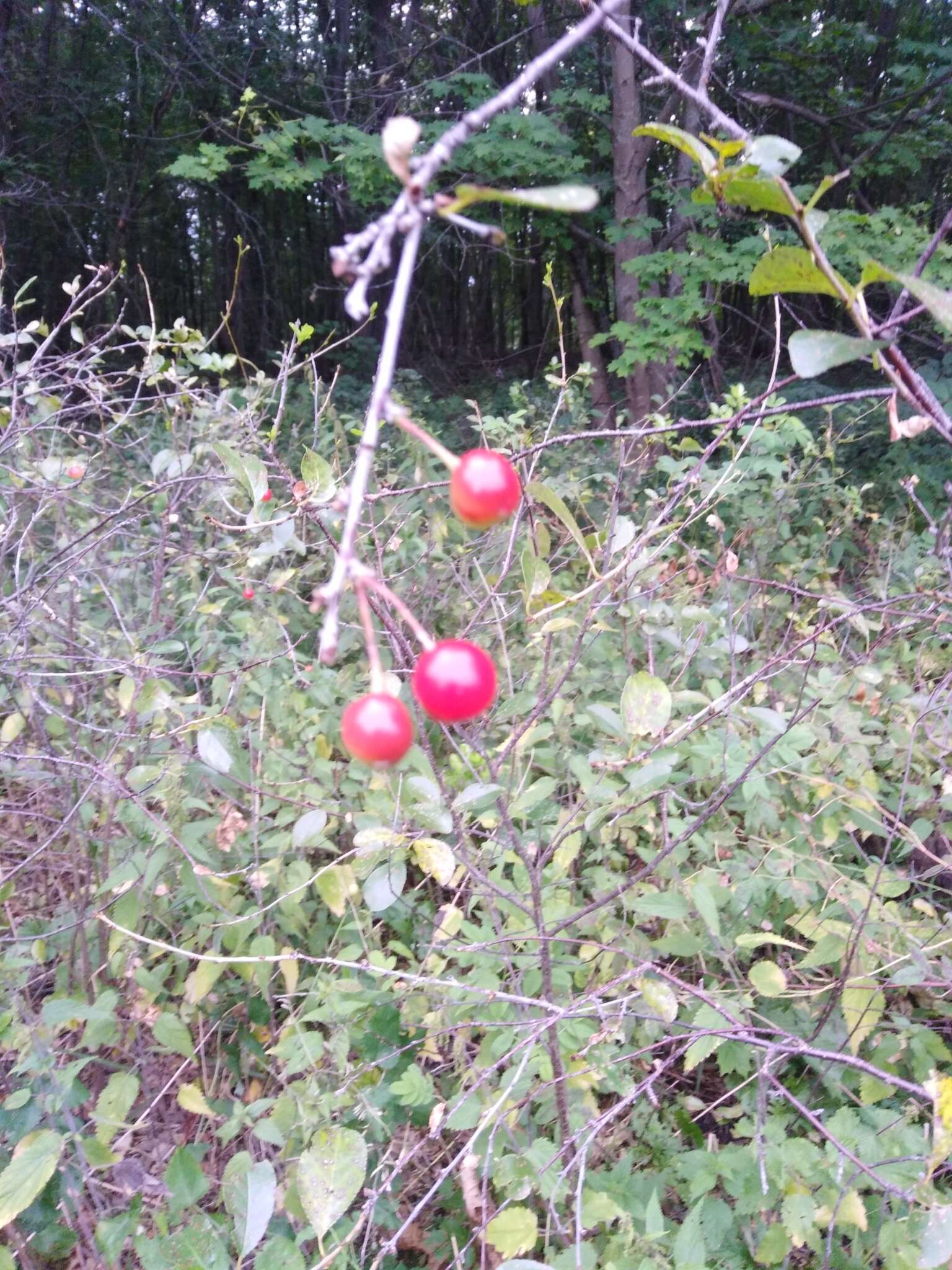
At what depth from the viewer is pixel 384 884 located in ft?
4.65

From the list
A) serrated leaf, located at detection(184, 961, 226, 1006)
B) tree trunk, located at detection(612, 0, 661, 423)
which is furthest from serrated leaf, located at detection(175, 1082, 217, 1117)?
tree trunk, located at detection(612, 0, 661, 423)

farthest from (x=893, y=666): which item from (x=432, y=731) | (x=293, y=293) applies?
(x=293, y=293)

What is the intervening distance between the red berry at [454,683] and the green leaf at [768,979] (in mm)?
1189

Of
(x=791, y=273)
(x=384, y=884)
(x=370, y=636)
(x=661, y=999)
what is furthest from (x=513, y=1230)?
(x=791, y=273)

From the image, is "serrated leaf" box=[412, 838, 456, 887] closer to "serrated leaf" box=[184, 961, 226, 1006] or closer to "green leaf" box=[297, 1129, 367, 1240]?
"green leaf" box=[297, 1129, 367, 1240]

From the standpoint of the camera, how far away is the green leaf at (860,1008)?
1578mm

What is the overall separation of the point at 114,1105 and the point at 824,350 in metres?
1.60

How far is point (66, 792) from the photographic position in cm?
190

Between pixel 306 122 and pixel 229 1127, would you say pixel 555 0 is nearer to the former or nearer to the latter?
pixel 306 122

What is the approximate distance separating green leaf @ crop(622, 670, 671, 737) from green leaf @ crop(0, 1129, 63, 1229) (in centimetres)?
107

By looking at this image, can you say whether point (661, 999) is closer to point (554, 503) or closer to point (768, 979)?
point (768, 979)

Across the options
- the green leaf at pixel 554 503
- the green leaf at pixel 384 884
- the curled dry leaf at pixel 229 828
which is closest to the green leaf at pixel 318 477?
the green leaf at pixel 554 503

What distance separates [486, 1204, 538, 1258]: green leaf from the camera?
1.21 m

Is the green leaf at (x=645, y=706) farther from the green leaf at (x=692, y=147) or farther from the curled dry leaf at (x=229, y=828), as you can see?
the curled dry leaf at (x=229, y=828)
